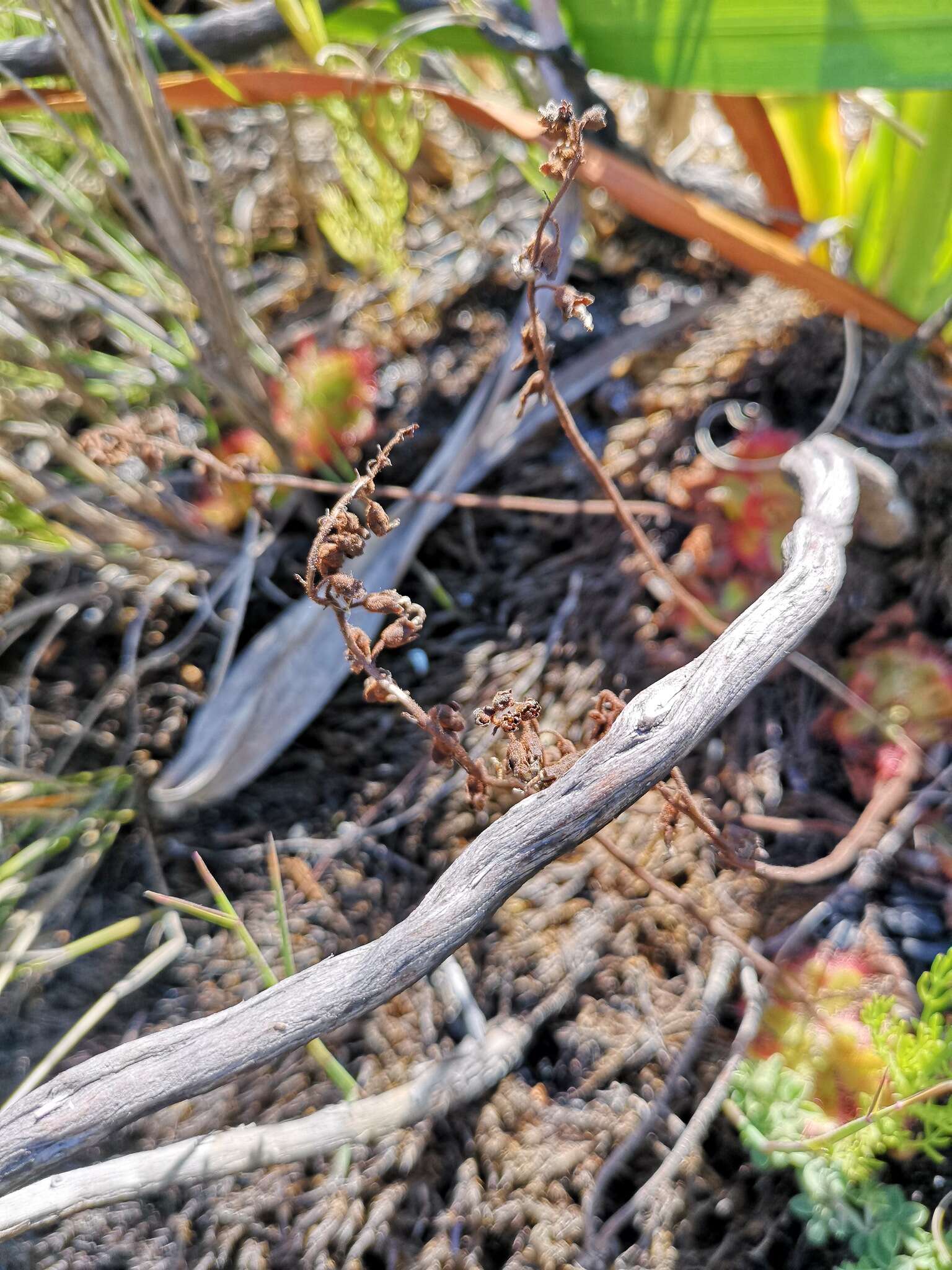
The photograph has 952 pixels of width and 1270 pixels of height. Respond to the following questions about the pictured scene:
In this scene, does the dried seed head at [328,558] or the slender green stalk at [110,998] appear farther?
the slender green stalk at [110,998]

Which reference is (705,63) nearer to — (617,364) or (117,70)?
(617,364)

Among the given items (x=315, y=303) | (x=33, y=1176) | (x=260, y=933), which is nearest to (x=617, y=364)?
(x=315, y=303)

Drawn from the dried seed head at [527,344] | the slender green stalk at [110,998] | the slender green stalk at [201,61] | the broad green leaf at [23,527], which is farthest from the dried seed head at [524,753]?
the slender green stalk at [201,61]

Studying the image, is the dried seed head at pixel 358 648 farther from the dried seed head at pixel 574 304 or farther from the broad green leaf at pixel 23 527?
the broad green leaf at pixel 23 527

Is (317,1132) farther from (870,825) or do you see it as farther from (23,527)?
(23,527)

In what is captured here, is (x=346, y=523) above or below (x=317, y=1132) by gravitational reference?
above

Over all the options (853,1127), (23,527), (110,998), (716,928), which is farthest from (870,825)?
(23,527)
